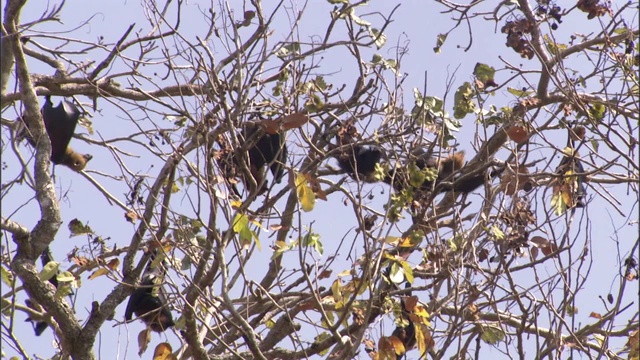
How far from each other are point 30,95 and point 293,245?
1.66m

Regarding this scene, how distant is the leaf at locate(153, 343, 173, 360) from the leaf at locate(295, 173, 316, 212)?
1.06 m

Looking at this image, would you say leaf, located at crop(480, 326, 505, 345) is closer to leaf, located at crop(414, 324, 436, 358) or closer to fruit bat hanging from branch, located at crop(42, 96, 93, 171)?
leaf, located at crop(414, 324, 436, 358)

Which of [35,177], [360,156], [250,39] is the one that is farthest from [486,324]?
[35,177]

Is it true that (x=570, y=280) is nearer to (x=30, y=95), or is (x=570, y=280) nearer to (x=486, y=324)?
(x=486, y=324)

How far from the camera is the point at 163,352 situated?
4.45m

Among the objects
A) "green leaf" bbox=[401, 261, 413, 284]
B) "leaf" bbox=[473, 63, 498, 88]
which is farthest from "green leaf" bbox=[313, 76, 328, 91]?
"green leaf" bbox=[401, 261, 413, 284]

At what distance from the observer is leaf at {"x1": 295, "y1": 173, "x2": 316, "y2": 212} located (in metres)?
3.99

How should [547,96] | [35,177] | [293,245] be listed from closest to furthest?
[293,245], [35,177], [547,96]

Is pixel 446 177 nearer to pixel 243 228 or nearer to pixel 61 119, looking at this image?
pixel 243 228

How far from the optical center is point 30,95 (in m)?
4.63

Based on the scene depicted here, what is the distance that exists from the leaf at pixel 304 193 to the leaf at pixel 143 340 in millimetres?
1370

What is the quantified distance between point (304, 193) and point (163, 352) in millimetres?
1119

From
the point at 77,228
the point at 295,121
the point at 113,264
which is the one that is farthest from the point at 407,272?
the point at 77,228

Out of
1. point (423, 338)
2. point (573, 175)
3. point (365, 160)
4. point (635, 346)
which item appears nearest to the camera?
point (635, 346)
